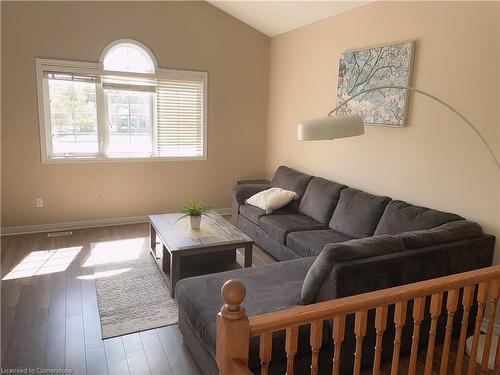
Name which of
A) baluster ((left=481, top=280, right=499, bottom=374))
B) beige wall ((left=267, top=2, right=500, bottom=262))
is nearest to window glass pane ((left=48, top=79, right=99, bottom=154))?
beige wall ((left=267, top=2, right=500, bottom=262))

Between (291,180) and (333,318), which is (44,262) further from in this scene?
(333,318)

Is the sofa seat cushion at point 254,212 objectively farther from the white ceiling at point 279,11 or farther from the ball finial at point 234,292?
the ball finial at point 234,292

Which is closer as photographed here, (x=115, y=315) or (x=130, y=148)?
(x=115, y=315)

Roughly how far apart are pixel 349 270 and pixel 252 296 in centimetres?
63

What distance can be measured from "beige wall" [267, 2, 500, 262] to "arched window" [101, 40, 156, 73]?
6.83 ft

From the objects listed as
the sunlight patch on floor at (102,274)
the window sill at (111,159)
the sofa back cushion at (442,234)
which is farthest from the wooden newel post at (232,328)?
the window sill at (111,159)

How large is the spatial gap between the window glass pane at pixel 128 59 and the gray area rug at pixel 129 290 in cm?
225

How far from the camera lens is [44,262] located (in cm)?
393

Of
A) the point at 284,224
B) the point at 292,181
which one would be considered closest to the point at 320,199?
the point at 284,224

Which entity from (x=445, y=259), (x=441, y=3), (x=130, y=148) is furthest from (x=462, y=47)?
(x=130, y=148)

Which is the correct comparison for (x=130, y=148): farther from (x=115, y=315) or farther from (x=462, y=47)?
(x=462, y=47)

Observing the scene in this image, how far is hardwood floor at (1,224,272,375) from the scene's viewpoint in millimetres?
2434

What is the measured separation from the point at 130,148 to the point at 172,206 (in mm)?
1003

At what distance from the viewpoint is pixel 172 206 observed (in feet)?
18.3
